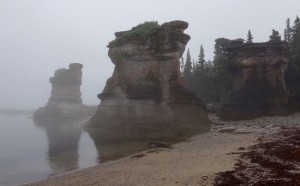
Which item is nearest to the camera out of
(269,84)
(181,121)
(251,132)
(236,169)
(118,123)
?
(236,169)

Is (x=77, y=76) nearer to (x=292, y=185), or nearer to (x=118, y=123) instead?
(x=118, y=123)

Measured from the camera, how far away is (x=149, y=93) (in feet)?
153

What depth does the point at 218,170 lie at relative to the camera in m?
19.2

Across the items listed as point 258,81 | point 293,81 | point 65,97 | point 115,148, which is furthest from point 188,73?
point 115,148

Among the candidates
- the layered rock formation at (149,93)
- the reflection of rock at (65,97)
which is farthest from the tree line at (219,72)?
the reflection of rock at (65,97)

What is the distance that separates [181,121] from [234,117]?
14358 mm

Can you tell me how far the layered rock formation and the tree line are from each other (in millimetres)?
11790

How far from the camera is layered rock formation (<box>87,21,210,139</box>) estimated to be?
4378 centimetres

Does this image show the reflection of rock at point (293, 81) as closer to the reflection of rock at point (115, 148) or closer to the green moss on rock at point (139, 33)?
the green moss on rock at point (139, 33)

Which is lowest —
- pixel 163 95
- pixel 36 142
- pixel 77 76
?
pixel 36 142

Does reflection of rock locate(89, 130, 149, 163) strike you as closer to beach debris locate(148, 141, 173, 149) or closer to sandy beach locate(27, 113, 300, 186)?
beach debris locate(148, 141, 173, 149)

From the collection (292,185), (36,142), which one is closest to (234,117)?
(36,142)

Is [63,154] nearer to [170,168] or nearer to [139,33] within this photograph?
[170,168]

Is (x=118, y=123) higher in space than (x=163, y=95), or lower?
lower
